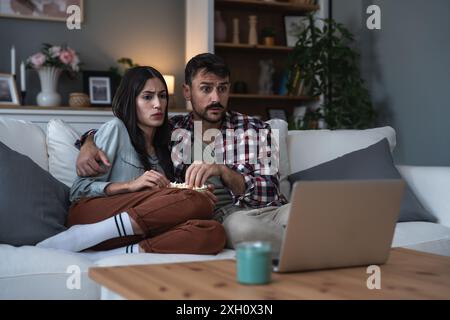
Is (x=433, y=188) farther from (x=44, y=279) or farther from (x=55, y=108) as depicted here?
(x=55, y=108)

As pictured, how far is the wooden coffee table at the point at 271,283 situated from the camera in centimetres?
119

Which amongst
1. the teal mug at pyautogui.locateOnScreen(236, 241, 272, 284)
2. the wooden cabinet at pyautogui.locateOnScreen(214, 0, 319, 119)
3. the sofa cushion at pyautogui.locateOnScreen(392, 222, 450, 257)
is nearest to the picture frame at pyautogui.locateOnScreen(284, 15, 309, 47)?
the wooden cabinet at pyautogui.locateOnScreen(214, 0, 319, 119)

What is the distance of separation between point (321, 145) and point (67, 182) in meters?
1.10

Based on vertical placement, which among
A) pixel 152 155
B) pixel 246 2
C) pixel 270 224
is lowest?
pixel 270 224

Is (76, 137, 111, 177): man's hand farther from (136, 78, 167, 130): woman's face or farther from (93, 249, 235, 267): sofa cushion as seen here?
(93, 249, 235, 267): sofa cushion

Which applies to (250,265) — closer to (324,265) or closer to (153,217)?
(324,265)

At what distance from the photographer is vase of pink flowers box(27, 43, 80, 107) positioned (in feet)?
14.0

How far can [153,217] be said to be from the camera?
2045 mm

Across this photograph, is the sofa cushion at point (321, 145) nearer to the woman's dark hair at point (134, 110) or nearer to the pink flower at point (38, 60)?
the woman's dark hair at point (134, 110)

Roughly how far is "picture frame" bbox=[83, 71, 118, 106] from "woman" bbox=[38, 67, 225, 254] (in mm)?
2092

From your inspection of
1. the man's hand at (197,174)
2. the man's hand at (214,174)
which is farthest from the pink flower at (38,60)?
the man's hand at (197,174)
